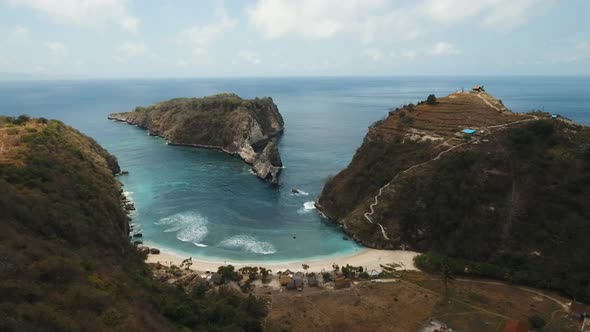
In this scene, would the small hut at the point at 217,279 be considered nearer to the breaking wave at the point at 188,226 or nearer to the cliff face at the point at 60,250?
the cliff face at the point at 60,250

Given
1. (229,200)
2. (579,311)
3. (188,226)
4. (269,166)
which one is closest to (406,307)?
(579,311)

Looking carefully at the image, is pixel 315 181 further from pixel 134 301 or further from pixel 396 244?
pixel 134 301

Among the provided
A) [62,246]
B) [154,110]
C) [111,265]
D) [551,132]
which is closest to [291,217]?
[111,265]

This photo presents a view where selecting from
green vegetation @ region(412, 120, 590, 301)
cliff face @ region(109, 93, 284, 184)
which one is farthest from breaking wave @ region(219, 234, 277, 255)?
cliff face @ region(109, 93, 284, 184)

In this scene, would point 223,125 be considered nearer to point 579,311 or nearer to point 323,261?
point 323,261

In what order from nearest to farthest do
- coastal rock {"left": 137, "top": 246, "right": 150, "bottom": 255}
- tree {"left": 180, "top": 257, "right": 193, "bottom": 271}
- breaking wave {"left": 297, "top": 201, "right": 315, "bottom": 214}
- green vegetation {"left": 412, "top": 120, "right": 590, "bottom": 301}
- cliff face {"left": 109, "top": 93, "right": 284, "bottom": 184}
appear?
green vegetation {"left": 412, "top": 120, "right": 590, "bottom": 301}
tree {"left": 180, "top": 257, "right": 193, "bottom": 271}
coastal rock {"left": 137, "top": 246, "right": 150, "bottom": 255}
breaking wave {"left": 297, "top": 201, "right": 315, "bottom": 214}
cliff face {"left": 109, "top": 93, "right": 284, "bottom": 184}

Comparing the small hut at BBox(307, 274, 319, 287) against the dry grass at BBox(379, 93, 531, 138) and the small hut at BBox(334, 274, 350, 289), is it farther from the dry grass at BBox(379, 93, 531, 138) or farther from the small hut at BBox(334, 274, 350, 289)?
the dry grass at BBox(379, 93, 531, 138)

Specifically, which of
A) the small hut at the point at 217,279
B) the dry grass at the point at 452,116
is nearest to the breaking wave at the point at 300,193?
the dry grass at the point at 452,116
